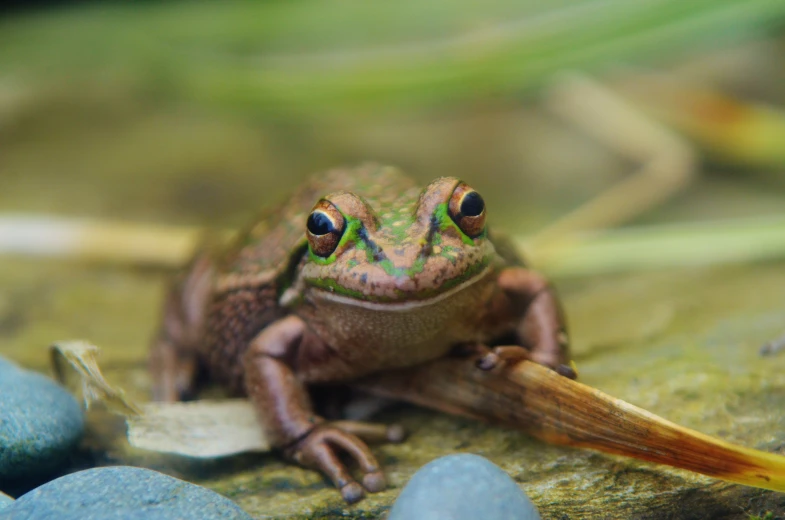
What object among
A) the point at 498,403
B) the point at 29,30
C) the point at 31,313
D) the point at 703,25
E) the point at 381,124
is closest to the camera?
the point at 498,403

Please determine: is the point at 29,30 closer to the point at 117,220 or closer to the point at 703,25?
the point at 117,220

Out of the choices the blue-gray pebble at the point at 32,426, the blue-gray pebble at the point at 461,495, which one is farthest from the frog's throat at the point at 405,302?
the blue-gray pebble at the point at 32,426

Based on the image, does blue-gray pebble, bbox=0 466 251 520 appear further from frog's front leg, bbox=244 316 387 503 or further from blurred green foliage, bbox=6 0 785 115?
blurred green foliage, bbox=6 0 785 115

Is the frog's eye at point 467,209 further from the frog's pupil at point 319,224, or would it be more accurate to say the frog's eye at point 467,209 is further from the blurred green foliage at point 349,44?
the blurred green foliage at point 349,44

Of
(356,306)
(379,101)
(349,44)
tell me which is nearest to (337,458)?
(356,306)

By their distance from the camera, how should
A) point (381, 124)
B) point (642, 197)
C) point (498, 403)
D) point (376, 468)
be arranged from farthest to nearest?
point (381, 124) → point (642, 197) → point (498, 403) → point (376, 468)

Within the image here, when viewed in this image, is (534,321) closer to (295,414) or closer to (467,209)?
(467,209)

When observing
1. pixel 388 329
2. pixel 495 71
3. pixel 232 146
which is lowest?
pixel 388 329

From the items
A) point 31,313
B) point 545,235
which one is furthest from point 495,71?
point 31,313
